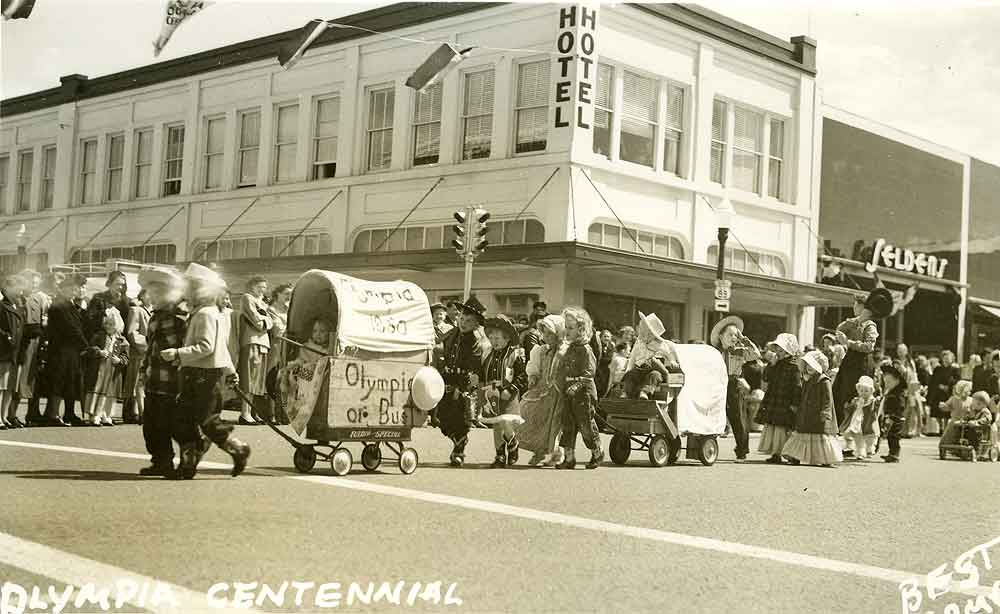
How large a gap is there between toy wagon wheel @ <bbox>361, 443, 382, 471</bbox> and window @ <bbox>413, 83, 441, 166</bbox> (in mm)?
2594

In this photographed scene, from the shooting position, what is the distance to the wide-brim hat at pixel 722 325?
1447 cm

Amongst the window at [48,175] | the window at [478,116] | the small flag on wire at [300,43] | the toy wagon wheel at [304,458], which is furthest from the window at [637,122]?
the window at [48,175]

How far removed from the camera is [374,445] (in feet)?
33.3

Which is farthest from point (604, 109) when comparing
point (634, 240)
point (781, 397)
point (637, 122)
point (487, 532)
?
point (487, 532)

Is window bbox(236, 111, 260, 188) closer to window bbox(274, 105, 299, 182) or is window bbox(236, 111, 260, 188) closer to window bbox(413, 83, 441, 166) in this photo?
window bbox(274, 105, 299, 182)

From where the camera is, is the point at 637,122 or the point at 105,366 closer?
the point at 105,366

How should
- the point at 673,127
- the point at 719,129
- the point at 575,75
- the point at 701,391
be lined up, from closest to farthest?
the point at 575,75 → the point at 701,391 → the point at 673,127 → the point at 719,129

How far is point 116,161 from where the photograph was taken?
944 cm

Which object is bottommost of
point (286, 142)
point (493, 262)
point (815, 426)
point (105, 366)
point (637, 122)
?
point (815, 426)

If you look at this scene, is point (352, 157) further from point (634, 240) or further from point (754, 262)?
point (754, 262)

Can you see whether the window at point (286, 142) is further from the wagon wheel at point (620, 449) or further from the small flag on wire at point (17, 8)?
the wagon wheel at point (620, 449)

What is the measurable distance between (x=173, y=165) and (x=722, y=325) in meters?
8.14

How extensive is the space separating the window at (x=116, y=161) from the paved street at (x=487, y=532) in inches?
92.9

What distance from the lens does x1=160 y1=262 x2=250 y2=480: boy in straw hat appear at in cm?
876
